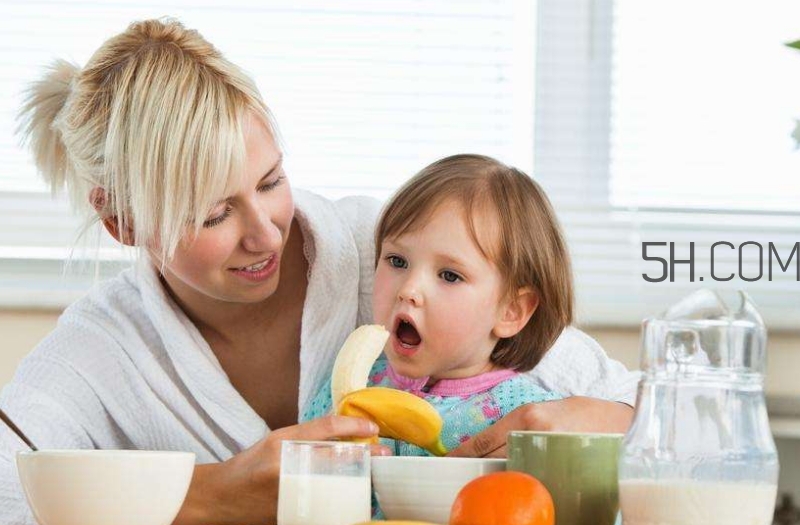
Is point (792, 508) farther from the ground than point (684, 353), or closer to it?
closer to it

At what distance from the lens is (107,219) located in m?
1.75

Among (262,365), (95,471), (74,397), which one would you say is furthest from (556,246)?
(95,471)

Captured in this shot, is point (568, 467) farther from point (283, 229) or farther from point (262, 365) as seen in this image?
point (262, 365)

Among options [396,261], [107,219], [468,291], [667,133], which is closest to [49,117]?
[107,219]

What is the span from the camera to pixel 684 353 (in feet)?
3.21

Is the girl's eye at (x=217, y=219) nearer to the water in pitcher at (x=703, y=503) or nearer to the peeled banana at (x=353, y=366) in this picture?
the peeled banana at (x=353, y=366)

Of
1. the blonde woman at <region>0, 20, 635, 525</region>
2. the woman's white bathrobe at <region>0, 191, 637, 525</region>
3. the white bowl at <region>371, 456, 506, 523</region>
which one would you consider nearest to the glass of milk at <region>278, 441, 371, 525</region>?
the white bowl at <region>371, 456, 506, 523</region>

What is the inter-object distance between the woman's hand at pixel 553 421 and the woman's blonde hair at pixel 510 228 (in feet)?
0.88

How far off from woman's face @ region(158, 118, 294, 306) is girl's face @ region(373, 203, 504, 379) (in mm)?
159

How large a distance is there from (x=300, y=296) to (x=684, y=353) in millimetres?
1035

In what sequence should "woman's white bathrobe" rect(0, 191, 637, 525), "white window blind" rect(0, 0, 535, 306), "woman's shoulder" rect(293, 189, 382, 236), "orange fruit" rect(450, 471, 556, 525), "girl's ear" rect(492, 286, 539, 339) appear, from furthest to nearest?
1. "white window blind" rect(0, 0, 535, 306)
2. "woman's shoulder" rect(293, 189, 382, 236)
3. "woman's white bathrobe" rect(0, 191, 637, 525)
4. "girl's ear" rect(492, 286, 539, 339)
5. "orange fruit" rect(450, 471, 556, 525)

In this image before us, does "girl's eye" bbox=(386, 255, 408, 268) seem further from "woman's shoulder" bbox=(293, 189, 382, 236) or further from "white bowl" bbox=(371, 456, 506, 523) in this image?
"white bowl" bbox=(371, 456, 506, 523)

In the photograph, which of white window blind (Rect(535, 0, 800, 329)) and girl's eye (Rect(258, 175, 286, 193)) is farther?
white window blind (Rect(535, 0, 800, 329))

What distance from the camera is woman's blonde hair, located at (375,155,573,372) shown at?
1627mm
